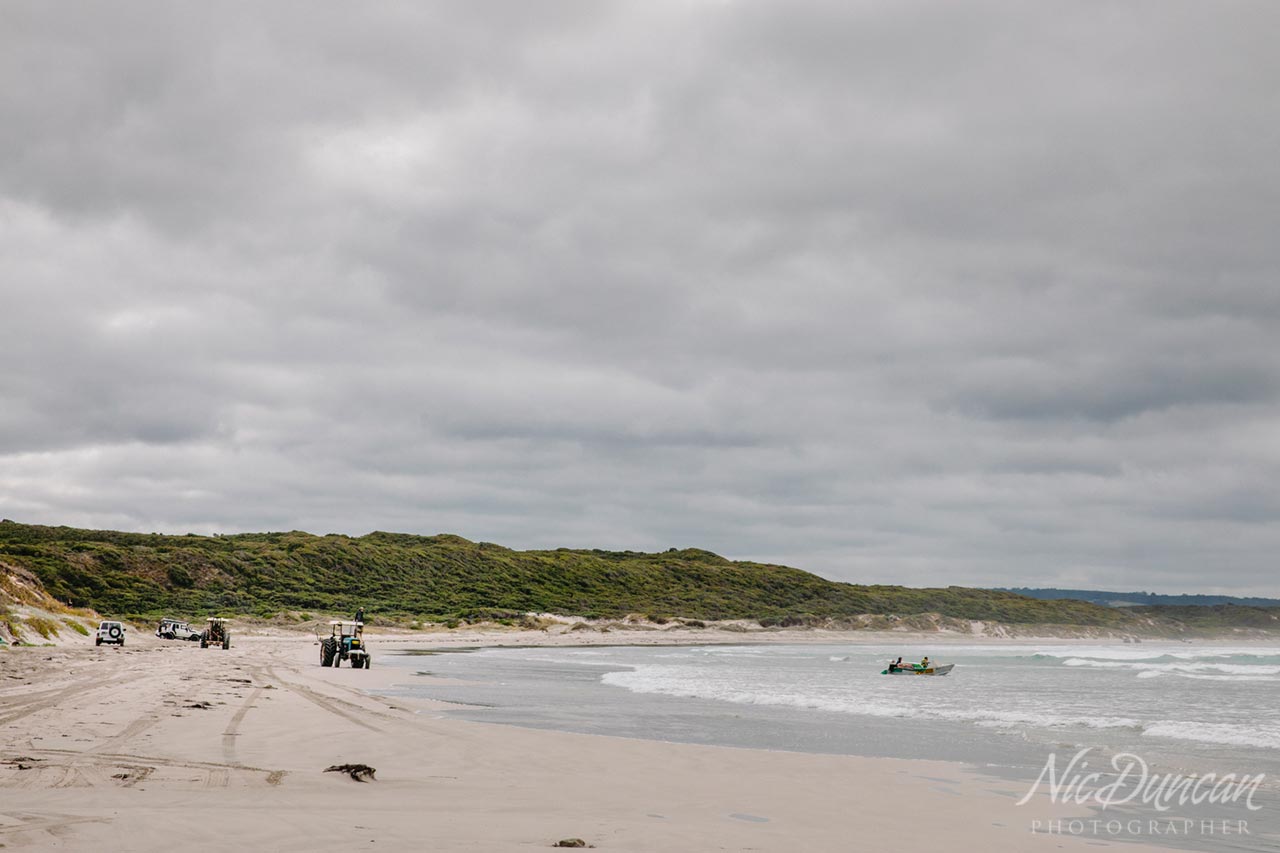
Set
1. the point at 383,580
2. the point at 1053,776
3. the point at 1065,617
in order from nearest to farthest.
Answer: the point at 1053,776, the point at 383,580, the point at 1065,617

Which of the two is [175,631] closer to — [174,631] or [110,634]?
[174,631]

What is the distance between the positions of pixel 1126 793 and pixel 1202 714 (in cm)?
1526

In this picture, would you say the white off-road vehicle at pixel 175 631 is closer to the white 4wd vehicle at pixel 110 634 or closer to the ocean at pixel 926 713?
the white 4wd vehicle at pixel 110 634

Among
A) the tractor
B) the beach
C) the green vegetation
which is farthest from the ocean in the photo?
the green vegetation

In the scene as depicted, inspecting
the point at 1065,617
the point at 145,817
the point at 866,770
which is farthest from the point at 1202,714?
the point at 1065,617

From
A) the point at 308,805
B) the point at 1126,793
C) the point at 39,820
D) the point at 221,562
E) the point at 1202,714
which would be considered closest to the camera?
the point at 39,820

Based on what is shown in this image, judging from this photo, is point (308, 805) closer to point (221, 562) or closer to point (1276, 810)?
point (1276, 810)

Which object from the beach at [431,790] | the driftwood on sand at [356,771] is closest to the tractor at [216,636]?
the beach at [431,790]

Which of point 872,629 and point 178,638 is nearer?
point 178,638

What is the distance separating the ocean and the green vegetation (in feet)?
214

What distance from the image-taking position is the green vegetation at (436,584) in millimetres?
98562

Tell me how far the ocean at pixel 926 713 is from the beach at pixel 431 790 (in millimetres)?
2363

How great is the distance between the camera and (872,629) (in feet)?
466

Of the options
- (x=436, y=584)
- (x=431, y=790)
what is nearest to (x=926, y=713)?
(x=431, y=790)
